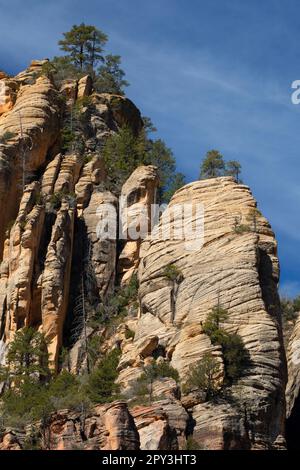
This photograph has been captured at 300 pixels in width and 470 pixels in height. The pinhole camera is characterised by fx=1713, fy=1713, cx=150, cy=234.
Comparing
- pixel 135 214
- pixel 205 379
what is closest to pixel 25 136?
pixel 135 214

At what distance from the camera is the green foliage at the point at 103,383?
89812 millimetres

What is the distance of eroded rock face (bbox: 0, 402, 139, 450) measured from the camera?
81.5 meters

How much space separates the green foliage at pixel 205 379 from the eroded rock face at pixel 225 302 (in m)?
0.84

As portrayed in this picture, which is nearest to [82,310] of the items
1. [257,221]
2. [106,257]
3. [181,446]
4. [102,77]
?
[106,257]

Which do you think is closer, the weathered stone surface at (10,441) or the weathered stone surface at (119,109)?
the weathered stone surface at (10,441)

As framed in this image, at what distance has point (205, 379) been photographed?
88.0m

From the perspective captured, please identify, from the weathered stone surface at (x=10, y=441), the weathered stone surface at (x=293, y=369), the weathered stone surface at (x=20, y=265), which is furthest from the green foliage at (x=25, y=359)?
the weathered stone surface at (x=293, y=369)

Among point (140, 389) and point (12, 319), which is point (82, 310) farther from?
point (140, 389)

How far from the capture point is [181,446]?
8356cm

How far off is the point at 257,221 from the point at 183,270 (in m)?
5.53

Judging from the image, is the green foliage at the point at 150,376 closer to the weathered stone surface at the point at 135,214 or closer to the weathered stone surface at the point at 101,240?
the weathered stone surface at the point at 101,240

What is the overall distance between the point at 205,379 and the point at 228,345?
3.00m

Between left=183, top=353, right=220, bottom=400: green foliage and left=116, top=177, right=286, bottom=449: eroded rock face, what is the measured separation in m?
0.84

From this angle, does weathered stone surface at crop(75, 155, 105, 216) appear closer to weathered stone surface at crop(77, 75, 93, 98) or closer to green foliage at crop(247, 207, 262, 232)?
weathered stone surface at crop(77, 75, 93, 98)
